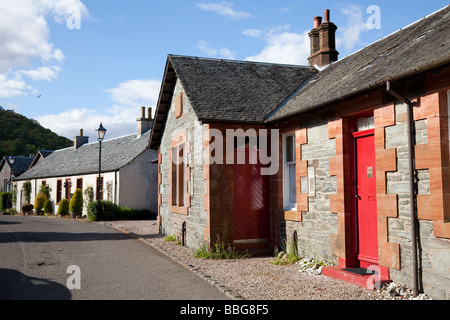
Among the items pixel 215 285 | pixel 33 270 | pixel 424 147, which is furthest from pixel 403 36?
pixel 33 270

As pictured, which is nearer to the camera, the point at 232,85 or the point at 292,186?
the point at 292,186

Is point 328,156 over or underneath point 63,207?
over

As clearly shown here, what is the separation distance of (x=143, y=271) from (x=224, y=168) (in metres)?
3.29

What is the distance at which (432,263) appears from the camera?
5652 mm

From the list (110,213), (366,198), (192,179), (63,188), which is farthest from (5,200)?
(366,198)

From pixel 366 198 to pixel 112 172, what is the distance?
19188 mm

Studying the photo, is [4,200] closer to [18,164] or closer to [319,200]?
[18,164]

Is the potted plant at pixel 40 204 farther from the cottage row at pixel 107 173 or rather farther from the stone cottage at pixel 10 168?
the stone cottage at pixel 10 168

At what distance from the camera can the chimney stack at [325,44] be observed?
13031 mm

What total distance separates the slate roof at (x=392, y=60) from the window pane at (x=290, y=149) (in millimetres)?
716

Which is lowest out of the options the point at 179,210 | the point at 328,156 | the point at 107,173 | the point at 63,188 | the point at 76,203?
the point at 76,203

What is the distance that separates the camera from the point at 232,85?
11.5m

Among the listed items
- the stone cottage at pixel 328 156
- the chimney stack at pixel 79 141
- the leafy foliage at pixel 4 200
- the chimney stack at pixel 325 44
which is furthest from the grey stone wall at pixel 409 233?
the leafy foliage at pixel 4 200

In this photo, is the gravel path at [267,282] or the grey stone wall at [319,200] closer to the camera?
the gravel path at [267,282]
